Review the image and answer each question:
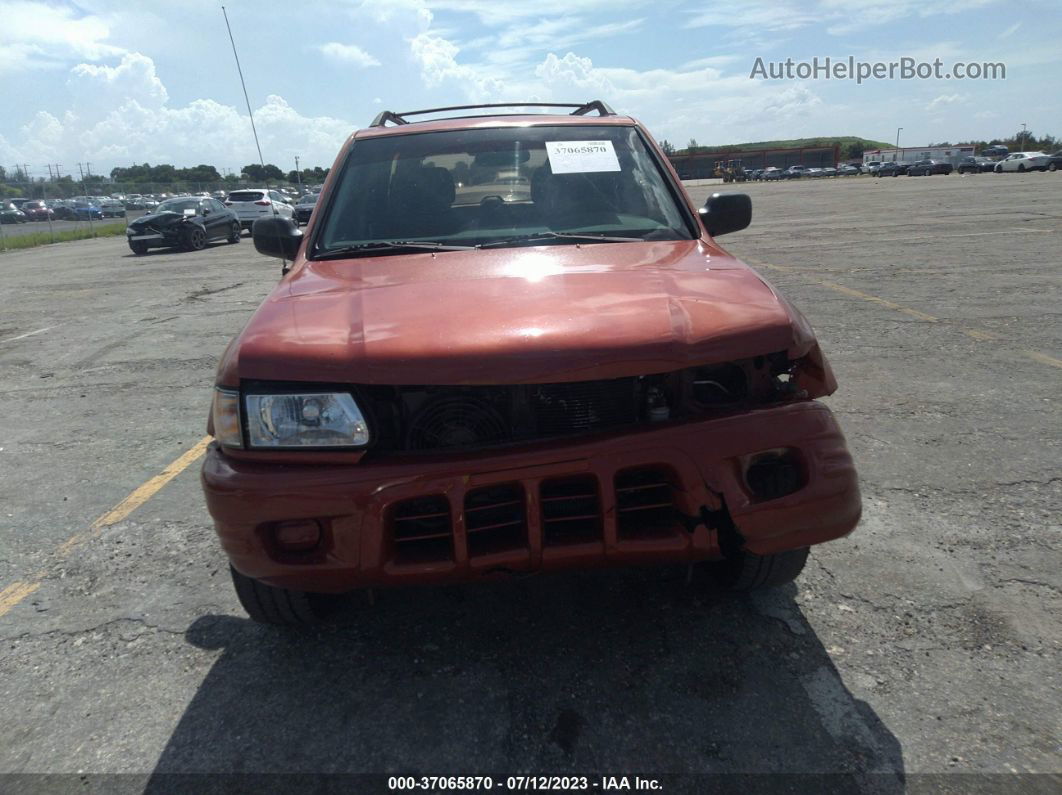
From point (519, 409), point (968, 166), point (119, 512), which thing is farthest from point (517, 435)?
point (968, 166)

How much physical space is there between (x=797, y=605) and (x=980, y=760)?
79 centimetres

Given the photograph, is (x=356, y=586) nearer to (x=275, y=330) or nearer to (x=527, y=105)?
(x=275, y=330)

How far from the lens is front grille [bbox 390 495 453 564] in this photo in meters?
2.05

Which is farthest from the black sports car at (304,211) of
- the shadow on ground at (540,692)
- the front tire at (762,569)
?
the front tire at (762,569)

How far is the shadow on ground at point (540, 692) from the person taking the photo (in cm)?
203

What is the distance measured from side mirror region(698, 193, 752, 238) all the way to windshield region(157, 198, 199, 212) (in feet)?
65.2

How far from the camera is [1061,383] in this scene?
4.93m

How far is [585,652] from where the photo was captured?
2449 mm

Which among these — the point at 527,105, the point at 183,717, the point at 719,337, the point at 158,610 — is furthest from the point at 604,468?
the point at 527,105

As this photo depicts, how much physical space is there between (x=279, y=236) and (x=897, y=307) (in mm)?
6318

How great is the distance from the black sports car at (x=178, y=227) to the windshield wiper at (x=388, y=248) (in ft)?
62.7

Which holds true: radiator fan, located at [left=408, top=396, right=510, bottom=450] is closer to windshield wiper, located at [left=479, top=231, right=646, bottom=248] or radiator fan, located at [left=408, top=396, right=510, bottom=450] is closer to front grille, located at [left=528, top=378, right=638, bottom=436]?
front grille, located at [left=528, top=378, right=638, bottom=436]

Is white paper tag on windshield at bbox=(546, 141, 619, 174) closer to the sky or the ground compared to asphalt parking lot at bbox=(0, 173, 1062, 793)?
closer to the sky

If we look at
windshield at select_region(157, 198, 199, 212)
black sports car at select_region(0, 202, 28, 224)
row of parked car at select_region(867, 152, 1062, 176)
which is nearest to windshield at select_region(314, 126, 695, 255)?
windshield at select_region(157, 198, 199, 212)
